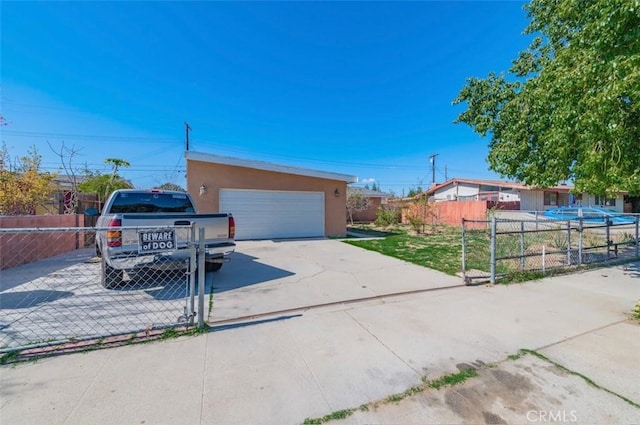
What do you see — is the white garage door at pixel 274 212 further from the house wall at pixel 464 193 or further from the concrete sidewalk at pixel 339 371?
the house wall at pixel 464 193

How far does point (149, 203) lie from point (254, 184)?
6.17 metres

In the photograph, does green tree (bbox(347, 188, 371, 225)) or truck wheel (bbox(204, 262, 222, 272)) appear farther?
green tree (bbox(347, 188, 371, 225))

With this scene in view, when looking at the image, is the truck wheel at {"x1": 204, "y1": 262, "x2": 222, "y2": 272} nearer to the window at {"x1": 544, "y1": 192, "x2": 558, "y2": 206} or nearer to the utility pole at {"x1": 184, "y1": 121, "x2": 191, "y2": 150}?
the utility pole at {"x1": 184, "y1": 121, "x2": 191, "y2": 150}

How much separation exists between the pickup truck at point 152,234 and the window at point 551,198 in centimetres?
2946

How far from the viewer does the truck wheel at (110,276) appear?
4.49 metres

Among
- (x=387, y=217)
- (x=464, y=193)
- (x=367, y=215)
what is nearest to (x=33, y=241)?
(x=387, y=217)

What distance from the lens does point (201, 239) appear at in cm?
329

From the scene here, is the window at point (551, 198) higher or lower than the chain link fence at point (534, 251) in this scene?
higher

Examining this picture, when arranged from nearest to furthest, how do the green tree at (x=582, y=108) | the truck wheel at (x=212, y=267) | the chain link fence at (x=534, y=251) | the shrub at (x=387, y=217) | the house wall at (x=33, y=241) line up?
the green tree at (x=582, y=108) < the chain link fence at (x=534, y=251) < the truck wheel at (x=212, y=267) < the house wall at (x=33, y=241) < the shrub at (x=387, y=217)

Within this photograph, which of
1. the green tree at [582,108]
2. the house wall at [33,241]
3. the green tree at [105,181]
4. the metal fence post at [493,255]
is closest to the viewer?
the green tree at [582,108]

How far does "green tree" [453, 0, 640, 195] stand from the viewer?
3.50 metres

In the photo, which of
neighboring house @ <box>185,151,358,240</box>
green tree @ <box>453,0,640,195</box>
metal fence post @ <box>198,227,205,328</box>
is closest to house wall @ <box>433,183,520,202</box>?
neighboring house @ <box>185,151,358,240</box>

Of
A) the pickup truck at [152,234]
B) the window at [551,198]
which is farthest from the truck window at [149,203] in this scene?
the window at [551,198]

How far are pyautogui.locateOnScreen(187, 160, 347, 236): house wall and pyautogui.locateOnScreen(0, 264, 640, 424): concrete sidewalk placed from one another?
849 centimetres
